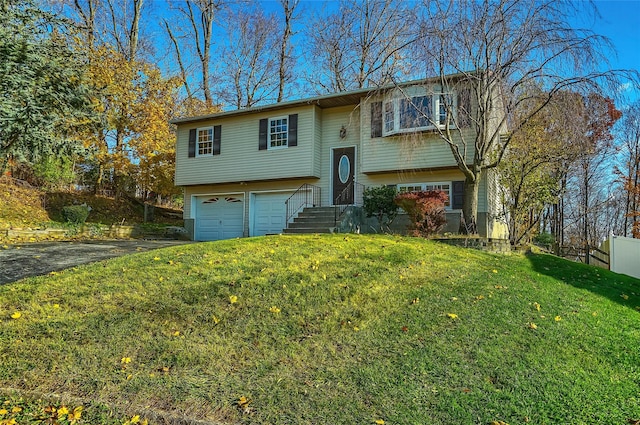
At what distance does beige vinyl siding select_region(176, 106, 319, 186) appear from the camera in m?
15.6

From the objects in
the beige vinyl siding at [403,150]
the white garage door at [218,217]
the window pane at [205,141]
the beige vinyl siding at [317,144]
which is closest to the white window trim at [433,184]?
the beige vinyl siding at [403,150]

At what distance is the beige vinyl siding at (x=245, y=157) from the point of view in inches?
615

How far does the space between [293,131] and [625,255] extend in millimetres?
11410

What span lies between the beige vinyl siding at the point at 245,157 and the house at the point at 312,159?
0.13 feet

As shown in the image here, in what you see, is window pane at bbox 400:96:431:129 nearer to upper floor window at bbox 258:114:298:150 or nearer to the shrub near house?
the shrub near house

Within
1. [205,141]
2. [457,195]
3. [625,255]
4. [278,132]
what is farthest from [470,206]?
[205,141]

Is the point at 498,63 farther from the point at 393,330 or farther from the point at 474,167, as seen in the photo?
the point at 393,330

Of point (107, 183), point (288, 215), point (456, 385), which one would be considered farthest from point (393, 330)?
point (107, 183)

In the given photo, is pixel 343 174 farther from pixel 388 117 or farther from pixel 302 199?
pixel 388 117

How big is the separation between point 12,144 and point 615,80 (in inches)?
548

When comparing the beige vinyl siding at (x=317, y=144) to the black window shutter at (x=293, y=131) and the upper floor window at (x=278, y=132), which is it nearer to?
the black window shutter at (x=293, y=131)

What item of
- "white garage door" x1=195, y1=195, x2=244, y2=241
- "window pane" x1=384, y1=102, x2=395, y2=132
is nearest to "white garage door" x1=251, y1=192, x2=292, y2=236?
"white garage door" x1=195, y1=195, x2=244, y2=241

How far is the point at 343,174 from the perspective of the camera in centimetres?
1566

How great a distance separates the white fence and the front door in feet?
27.4
